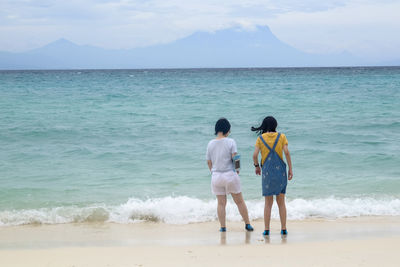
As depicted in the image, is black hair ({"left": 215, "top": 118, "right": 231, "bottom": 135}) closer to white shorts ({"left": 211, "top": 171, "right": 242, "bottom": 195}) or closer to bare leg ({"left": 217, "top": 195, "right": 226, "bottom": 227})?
white shorts ({"left": 211, "top": 171, "right": 242, "bottom": 195})

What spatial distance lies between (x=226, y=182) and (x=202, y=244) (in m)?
0.78

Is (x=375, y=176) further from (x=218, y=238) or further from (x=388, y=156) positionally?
(x=218, y=238)

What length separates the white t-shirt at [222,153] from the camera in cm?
560

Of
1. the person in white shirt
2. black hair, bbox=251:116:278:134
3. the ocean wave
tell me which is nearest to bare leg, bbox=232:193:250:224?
the person in white shirt

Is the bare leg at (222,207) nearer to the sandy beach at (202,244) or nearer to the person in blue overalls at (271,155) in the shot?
the sandy beach at (202,244)

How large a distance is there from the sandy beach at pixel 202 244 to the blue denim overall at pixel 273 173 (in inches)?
24.5

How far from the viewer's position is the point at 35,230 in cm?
644

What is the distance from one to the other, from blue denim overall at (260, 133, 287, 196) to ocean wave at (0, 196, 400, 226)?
133 centimetres

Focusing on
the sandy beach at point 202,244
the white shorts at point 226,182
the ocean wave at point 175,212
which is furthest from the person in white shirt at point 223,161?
the ocean wave at point 175,212

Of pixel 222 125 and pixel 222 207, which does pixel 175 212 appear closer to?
pixel 222 207

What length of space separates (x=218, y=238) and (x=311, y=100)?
21.2 m

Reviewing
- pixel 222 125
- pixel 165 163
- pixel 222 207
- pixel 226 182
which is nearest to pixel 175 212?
pixel 222 207

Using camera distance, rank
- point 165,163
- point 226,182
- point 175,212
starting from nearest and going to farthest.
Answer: point 226,182, point 175,212, point 165,163

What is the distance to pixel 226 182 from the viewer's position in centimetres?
568
